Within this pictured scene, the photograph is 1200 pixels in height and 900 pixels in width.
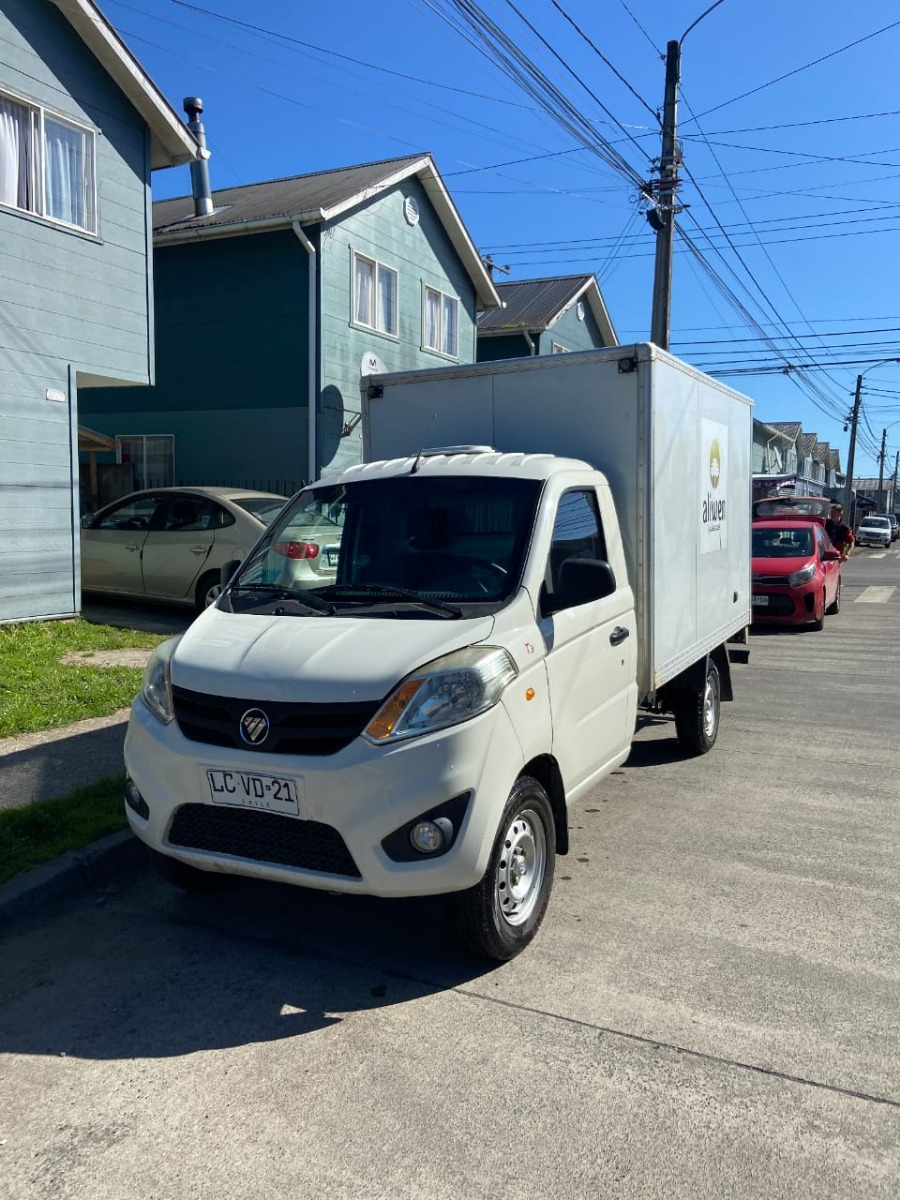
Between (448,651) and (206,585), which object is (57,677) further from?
(448,651)

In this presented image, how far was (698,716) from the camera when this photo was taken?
7.06 meters

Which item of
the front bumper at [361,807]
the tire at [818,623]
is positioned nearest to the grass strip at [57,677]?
the front bumper at [361,807]

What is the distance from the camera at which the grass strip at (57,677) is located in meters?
7.14

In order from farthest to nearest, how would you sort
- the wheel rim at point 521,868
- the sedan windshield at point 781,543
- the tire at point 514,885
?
the sedan windshield at point 781,543 → the wheel rim at point 521,868 → the tire at point 514,885

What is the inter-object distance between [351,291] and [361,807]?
1468 cm

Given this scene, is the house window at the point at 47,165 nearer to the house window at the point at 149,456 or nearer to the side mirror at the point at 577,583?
the house window at the point at 149,456

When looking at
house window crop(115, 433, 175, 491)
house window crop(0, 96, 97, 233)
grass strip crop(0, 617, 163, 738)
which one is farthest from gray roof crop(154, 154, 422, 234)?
grass strip crop(0, 617, 163, 738)

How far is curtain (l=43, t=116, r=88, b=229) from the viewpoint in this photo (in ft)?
35.8

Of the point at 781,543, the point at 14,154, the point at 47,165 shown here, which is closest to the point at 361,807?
the point at 14,154

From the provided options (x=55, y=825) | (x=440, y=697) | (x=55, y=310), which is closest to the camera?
(x=440, y=697)

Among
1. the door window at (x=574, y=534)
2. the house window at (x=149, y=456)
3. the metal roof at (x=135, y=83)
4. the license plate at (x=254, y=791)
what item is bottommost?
the license plate at (x=254, y=791)

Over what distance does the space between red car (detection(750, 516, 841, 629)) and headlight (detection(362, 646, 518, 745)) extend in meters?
10.6

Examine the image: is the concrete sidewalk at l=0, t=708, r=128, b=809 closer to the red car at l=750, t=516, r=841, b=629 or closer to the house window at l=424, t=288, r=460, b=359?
the red car at l=750, t=516, r=841, b=629

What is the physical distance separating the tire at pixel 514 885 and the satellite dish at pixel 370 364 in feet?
45.2
